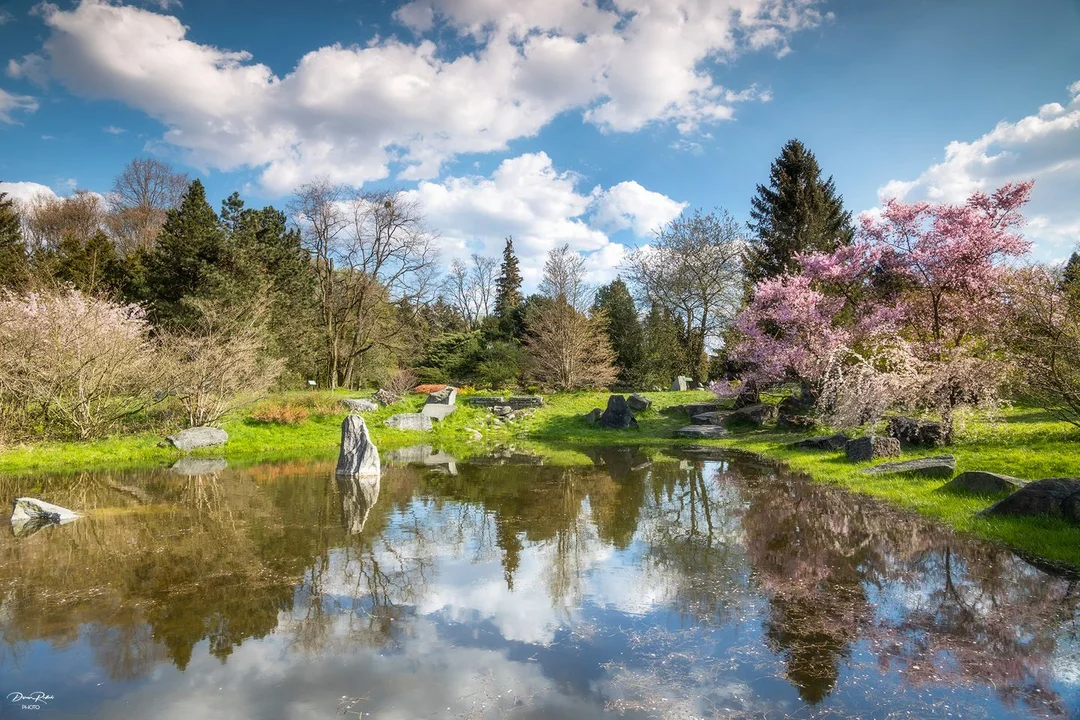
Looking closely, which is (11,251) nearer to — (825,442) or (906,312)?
(825,442)

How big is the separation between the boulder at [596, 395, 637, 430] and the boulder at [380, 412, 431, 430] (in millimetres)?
7245

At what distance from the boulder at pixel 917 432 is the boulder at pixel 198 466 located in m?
17.9

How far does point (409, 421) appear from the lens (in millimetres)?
22922

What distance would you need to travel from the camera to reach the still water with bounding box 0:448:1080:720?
451 centimetres

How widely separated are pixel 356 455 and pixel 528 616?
31.4 feet

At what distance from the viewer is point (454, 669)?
501cm

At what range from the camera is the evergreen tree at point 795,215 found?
2647 cm

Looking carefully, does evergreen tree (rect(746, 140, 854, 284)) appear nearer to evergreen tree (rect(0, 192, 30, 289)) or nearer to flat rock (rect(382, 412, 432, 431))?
flat rock (rect(382, 412, 432, 431))

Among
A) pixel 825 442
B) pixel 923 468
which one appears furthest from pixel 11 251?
pixel 923 468

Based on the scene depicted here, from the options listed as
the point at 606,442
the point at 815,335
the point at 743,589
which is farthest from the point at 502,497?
the point at 815,335

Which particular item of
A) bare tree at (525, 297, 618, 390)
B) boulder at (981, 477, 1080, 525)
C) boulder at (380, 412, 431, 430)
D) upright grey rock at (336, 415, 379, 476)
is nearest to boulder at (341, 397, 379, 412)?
boulder at (380, 412, 431, 430)

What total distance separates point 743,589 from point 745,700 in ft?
7.91

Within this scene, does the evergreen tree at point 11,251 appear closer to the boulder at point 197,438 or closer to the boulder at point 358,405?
the boulder at point 197,438

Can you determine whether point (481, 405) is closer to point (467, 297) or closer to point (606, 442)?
point (606, 442)
